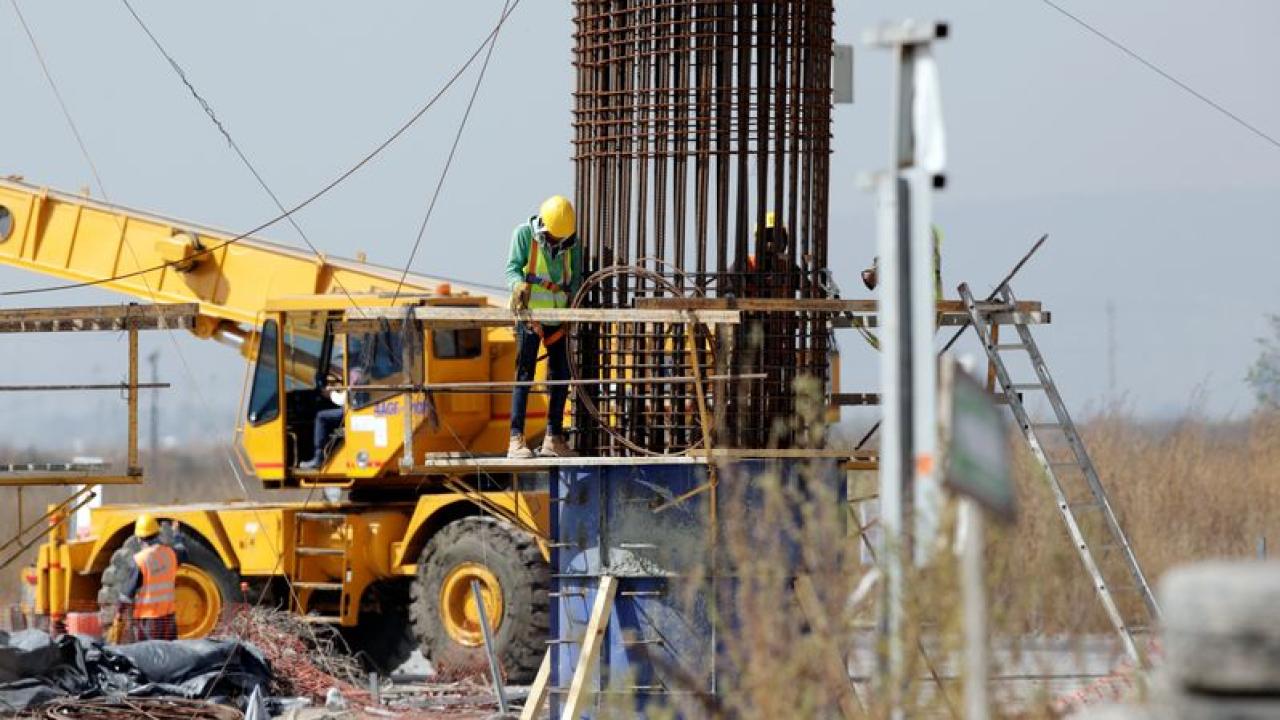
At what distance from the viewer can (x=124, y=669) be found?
20.9 metres

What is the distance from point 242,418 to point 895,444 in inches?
665

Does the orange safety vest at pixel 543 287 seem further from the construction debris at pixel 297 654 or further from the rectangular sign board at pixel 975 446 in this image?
the rectangular sign board at pixel 975 446

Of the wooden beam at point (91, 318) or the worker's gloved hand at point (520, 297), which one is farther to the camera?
the wooden beam at point (91, 318)

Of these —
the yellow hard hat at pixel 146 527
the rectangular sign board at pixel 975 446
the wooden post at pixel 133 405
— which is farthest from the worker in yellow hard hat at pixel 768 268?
the yellow hard hat at pixel 146 527

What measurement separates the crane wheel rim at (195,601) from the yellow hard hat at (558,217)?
31.3ft

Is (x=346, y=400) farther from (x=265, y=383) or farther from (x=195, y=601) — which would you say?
(x=195, y=601)

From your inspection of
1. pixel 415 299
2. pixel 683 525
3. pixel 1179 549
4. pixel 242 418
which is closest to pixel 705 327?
pixel 683 525

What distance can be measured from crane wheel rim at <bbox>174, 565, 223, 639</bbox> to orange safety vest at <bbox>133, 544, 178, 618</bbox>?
111 centimetres

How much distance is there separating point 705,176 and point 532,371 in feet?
6.15

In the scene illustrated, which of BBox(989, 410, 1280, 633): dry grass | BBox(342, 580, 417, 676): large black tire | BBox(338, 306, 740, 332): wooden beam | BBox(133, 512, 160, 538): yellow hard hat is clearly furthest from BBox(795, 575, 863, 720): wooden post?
BBox(989, 410, 1280, 633): dry grass

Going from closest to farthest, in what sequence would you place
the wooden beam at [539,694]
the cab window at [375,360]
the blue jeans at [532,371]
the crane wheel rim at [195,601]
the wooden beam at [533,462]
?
1. the wooden beam at [533,462]
2. the wooden beam at [539,694]
3. the blue jeans at [532,371]
4. the cab window at [375,360]
5. the crane wheel rim at [195,601]

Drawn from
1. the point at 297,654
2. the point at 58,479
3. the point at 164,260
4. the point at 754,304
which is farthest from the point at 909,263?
the point at 164,260

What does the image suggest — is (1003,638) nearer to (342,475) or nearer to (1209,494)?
(342,475)

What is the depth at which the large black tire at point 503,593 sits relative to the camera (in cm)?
2152
